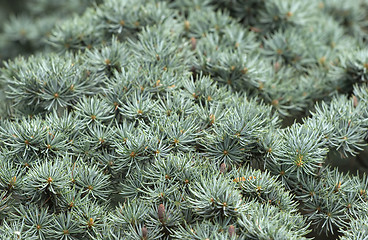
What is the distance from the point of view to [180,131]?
113 cm

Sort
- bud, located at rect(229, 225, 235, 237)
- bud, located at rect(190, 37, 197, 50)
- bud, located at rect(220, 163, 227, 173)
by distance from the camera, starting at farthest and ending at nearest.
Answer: bud, located at rect(190, 37, 197, 50), bud, located at rect(220, 163, 227, 173), bud, located at rect(229, 225, 235, 237)

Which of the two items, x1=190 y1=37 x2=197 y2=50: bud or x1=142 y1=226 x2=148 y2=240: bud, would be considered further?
x1=190 y1=37 x2=197 y2=50: bud

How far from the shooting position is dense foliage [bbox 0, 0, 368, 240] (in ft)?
3.33

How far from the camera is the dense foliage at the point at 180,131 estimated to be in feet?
3.33

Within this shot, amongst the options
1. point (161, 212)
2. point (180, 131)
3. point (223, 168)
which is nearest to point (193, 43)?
point (180, 131)

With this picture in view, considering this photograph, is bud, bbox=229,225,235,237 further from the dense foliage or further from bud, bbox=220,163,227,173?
bud, bbox=220,163,227,173

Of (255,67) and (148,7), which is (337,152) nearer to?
(255,67)

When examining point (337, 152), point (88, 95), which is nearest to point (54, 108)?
point (88, 95)

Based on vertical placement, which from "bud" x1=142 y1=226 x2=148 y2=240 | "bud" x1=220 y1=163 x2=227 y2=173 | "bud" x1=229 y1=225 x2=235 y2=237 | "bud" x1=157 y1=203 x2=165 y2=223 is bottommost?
"bud" x1=142 y1=226 x2=148 y2=240

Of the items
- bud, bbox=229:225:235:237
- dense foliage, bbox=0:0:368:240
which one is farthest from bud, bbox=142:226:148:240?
bud, bbox=229:225:235:237

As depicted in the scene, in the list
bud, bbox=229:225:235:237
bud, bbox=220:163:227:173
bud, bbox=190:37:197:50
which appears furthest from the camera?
bud, bbox=190:37:197:50

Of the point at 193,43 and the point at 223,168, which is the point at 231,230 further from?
the point at 193,43

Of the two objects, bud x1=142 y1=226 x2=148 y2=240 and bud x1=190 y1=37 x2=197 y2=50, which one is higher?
bud x1=190 y1=37 x2=197 y2=50

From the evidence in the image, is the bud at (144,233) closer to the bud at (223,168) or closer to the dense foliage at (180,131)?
the dense foliage at (180,131)
